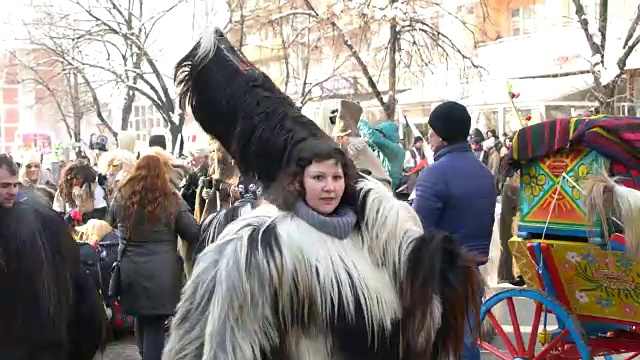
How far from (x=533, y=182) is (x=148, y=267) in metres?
2.57

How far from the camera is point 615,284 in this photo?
445cm

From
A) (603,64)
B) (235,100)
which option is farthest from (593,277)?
(603,64)

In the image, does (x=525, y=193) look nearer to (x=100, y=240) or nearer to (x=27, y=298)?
A: (x=27, y=298)

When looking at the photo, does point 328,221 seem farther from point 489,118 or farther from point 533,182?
point 489,118

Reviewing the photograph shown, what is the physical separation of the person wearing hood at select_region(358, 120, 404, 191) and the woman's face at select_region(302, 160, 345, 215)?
4093mm

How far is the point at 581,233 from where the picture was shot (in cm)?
455

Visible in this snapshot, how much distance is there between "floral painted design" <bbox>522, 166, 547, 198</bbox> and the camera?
15.7ft

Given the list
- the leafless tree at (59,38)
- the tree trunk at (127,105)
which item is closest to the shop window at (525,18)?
the tree trunk at (127,105)

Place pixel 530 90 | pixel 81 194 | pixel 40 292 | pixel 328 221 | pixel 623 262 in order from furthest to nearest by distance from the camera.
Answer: pixel 530 90, pixel 81 194, pixel 623 262, pixel 40 292, pixel 328 221

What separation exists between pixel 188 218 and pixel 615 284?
2799 millimetres

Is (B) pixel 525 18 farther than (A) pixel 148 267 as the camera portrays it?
Yes

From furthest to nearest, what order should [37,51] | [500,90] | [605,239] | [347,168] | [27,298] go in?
1. [37,51]
2. [500,90]
3. [605,239]
4. [27,298]
5. [347,168]

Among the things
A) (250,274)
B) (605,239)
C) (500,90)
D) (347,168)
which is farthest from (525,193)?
(500,90)

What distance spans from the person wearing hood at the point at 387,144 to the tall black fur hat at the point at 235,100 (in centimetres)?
294
